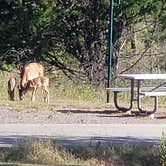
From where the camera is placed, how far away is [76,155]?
988 centimetres

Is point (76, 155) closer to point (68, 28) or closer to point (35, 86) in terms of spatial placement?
point (35, 86)

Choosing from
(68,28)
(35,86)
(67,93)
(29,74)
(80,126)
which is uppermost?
(68,28)

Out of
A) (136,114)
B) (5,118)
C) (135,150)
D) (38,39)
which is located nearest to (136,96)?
(136,114)

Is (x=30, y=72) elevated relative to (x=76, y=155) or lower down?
elevated

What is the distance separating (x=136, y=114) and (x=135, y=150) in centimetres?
407

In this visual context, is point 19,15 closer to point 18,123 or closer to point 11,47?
point 11,47

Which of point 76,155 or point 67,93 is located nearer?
point 76,155

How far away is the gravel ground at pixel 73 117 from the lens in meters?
13.1

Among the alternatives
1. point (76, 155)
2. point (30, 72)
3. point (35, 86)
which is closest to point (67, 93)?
point (30, 72)

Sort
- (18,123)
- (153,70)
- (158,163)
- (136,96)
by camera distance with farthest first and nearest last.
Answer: (153,70)
(136,96)
(18,123)
(158,163)

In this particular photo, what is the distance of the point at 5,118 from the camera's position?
1332 centimetres

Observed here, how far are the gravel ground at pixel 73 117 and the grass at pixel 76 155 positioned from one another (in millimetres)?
2855

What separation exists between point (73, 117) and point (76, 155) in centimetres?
373

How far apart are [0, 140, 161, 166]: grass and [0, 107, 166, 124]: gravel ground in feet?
9.37
